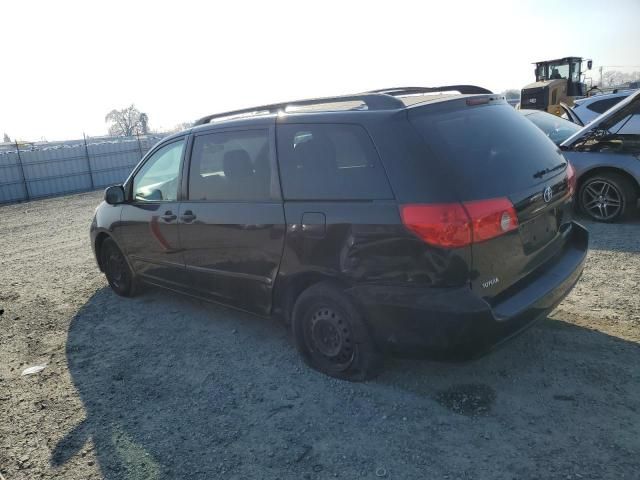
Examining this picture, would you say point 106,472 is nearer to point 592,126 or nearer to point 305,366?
point 305,366

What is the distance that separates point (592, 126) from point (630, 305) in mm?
3432

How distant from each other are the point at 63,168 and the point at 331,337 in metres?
20.1

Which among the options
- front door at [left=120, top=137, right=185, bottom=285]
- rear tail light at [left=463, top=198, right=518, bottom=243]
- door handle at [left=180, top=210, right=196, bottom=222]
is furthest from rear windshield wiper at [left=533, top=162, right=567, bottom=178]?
front door at [left=120, top=137, right=185, bottom=285]

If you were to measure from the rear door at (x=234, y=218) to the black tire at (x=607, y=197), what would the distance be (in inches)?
201

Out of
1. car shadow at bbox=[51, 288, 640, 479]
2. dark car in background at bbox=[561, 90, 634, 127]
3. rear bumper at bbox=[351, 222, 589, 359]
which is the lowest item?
car shadow at bbox=[51, 288, 640, 479]

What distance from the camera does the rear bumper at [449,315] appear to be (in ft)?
8.55

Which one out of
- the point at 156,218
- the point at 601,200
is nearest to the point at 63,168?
the point at 156,218

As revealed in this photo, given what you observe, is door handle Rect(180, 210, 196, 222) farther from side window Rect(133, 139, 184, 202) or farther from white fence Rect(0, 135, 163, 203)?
white fence Rect(0, 135, 163, 203)

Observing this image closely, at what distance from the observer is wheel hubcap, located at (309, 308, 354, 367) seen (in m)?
3.15

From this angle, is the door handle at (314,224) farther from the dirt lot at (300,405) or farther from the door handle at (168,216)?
the door handle at (168,216)

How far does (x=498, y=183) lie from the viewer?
2.73 meters

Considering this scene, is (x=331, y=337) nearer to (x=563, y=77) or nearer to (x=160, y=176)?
(x=160, y=176)

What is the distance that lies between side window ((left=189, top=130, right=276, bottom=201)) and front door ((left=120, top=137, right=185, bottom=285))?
277mm

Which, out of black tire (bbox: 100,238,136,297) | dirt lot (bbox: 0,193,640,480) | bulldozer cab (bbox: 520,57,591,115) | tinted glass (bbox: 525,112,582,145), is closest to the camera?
dirt lot (bbox: 0,193,640,480)
